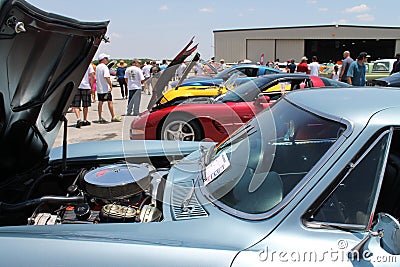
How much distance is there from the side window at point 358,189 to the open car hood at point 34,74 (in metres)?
1.55

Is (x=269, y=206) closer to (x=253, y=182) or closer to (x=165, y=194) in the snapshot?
(x=253, y=182)

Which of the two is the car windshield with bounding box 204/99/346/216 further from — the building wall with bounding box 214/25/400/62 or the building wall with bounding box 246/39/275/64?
the building wall with bounding box 246/39/275/64

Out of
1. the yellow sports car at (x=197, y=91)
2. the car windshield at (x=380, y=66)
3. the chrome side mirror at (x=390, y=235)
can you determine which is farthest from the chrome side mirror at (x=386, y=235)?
the car windshield at (x=380, y=66)

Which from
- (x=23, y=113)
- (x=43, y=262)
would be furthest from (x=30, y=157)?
(x=43, y=262)

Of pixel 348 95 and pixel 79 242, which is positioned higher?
pixel 348 95

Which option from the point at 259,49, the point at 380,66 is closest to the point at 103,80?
the point at 380,66

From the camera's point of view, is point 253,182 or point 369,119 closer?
point 369,119

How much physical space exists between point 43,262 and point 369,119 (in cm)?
144

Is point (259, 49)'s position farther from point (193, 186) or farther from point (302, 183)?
point (302, 183)

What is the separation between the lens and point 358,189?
1.49 meters

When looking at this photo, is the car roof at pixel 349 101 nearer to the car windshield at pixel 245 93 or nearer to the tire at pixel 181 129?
the car windshield at pixel 245 93

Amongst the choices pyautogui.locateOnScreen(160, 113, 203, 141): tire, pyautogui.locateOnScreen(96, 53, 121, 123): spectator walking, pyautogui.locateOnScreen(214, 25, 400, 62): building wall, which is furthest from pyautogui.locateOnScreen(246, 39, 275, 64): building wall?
pyautogui.locateOnScreen(160, 113, 203, 141): tire

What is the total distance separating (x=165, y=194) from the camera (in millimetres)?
2018

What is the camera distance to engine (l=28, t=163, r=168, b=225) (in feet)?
6.21
